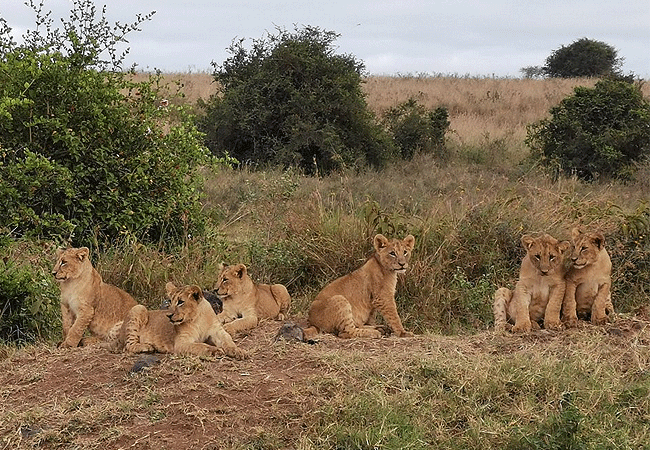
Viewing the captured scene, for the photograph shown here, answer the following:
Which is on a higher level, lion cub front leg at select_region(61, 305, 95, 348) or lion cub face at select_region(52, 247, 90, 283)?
lion cub face at select_region(52, 247, 90, 283)

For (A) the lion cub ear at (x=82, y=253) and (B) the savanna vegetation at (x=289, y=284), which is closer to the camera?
(B) the savanna vegetation at (x=289, y=284)

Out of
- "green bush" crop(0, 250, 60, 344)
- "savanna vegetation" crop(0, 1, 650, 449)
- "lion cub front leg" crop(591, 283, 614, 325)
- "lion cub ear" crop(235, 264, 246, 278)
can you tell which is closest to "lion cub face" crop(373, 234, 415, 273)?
"savanna vegetation" crop(0, 1, 650, 449)

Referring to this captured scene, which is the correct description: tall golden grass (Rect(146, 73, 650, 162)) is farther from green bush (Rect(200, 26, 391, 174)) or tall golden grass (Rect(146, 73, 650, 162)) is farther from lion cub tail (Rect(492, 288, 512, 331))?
lion cub tail (Rect(492, 288, 512, 331))

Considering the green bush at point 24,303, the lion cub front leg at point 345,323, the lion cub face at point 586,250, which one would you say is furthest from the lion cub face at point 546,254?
the green bush at point 24,303

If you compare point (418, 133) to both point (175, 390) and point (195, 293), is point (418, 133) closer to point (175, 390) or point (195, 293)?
point (195, 293)

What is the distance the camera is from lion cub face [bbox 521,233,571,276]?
7.48m

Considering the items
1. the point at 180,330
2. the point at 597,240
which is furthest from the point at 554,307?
the point at 180,330

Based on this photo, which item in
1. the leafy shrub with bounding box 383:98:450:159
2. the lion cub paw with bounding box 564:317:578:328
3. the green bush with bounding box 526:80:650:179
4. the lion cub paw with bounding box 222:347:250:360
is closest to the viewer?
the lion cub paw with bounding box 222:347:250:360

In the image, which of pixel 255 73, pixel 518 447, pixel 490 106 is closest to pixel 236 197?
pixel 255 73

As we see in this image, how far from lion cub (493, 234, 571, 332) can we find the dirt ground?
447 millimetres

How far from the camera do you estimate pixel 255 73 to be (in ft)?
61.3

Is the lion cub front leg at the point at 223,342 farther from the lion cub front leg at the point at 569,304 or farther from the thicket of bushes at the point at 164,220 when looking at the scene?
the lion cub front leg at the point at 569,304

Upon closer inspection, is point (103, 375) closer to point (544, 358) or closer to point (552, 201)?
point (544, 358)

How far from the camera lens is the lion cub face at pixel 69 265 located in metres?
7.24
